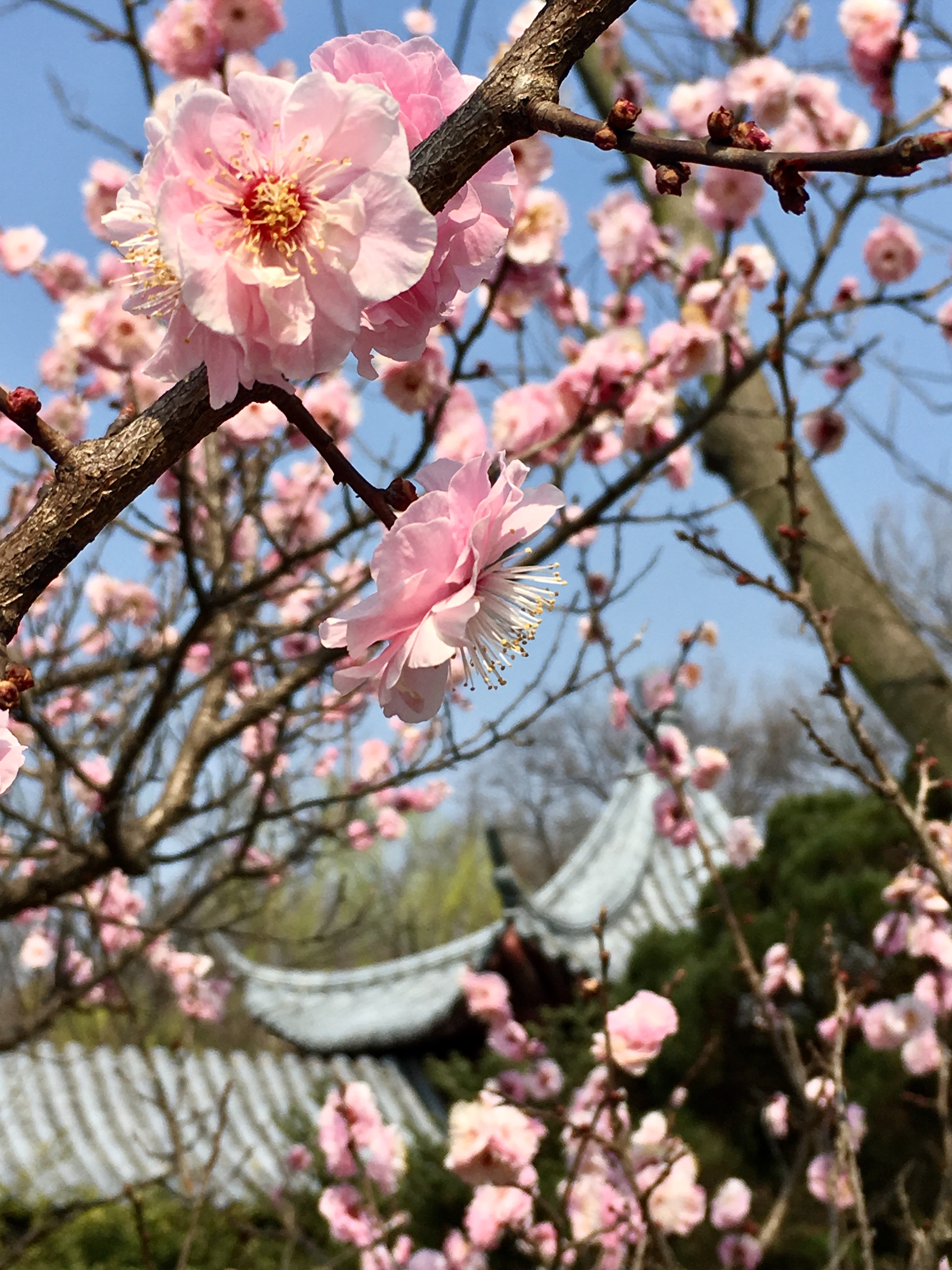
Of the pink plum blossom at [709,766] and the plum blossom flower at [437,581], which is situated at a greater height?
the pink plum blossom at [709,766]

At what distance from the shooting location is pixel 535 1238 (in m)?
2.69

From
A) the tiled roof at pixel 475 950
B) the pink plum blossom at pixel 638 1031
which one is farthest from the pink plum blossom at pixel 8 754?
the tiled roof at pixel 475 950

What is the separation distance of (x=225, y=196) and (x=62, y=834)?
1.85 meters

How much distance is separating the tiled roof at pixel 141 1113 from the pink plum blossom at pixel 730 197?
5109mm

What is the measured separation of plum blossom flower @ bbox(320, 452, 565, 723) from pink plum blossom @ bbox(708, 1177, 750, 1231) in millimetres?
2862

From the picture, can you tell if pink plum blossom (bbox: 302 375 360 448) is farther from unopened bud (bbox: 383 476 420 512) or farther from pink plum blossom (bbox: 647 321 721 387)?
unopened bud (bbox: 383 476 420 512)

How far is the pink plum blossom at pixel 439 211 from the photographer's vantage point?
0.72m

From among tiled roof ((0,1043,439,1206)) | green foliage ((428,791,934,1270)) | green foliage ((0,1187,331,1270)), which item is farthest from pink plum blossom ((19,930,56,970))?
green foliage ((428,791,934,1270))

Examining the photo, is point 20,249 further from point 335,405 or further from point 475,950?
point 475,950

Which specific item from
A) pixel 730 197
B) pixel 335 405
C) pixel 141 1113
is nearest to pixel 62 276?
pixel 335 405

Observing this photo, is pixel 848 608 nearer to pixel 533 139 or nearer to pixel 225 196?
pixel 533 139

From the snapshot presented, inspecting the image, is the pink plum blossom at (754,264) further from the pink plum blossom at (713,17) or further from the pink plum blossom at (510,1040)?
the pink plum blossom at (510,1040)

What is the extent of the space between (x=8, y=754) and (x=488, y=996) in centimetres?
310

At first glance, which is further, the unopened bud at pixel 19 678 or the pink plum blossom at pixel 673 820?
the pink plum blossom at pixel 673 820
